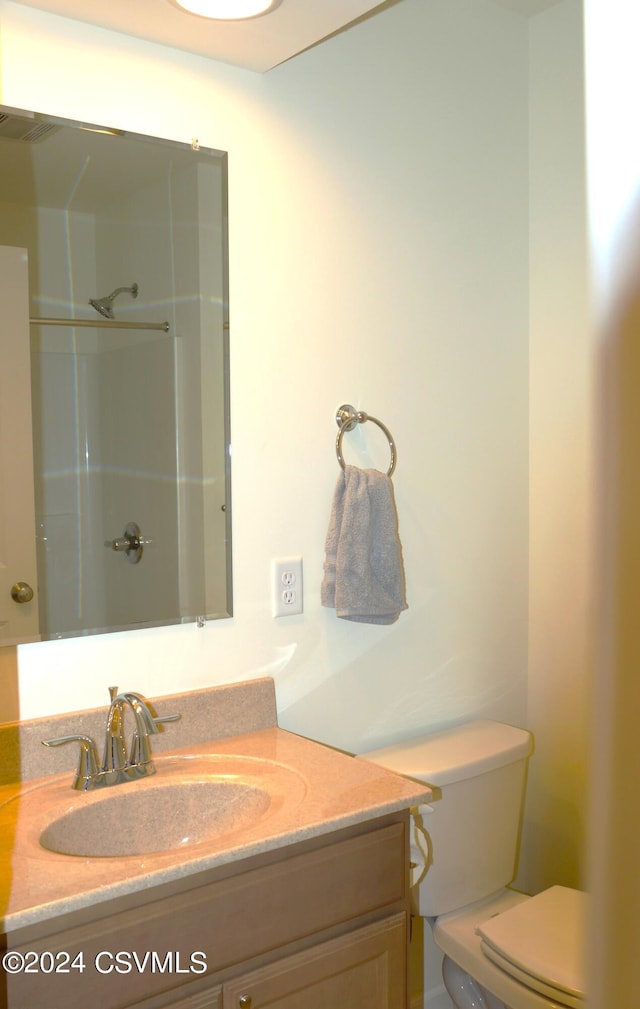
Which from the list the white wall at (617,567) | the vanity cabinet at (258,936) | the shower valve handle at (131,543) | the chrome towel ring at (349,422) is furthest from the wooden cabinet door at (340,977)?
the white wall at (617,567)

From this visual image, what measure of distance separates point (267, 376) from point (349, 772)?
2.50ft

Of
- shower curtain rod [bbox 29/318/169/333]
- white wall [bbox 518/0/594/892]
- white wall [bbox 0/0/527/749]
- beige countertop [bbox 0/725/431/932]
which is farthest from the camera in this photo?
white wall [bbox 518/0/594/892]

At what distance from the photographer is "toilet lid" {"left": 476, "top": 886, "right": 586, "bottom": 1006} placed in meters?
1.59

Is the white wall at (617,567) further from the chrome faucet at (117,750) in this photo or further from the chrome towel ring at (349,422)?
the chrome towel ring at (349,422)

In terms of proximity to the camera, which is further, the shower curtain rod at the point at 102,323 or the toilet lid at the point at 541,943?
the toilet lid at the point at 541,943

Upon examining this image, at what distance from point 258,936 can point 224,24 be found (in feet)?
4.56

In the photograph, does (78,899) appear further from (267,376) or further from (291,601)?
(267,376)

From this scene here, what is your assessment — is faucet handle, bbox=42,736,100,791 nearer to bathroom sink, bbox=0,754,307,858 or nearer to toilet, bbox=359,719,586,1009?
bathroom sink, bbox=0,754,307,858

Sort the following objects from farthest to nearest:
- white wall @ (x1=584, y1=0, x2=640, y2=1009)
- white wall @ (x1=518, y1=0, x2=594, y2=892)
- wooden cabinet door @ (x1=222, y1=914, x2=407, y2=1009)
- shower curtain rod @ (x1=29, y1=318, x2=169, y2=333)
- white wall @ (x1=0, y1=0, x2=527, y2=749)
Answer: white wall @ (x1=518, y1=0, x2=594, y2=892)
white wall @ (x1=0, y1=0, x2=527, y2=749)
shower curtain rod @ (x1=29, y1=318, x2=169, y2=333)
wooden cabinet door @ (x1=222, y1=914, x2=407, y2=1009)
white wall @ (x1=584, y1=0, x2=640, y2=1009)

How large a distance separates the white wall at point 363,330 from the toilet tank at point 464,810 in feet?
0.45

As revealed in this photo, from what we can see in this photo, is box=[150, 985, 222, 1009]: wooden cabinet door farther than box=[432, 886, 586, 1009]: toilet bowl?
No

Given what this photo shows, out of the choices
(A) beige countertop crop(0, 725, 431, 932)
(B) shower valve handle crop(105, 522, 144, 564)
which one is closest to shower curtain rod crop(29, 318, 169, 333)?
(B) shower valve handle crop(105, 522, 144, 564)

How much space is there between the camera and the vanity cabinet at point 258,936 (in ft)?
3.53

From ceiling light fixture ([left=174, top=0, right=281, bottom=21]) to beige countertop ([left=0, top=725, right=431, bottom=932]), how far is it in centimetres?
121
